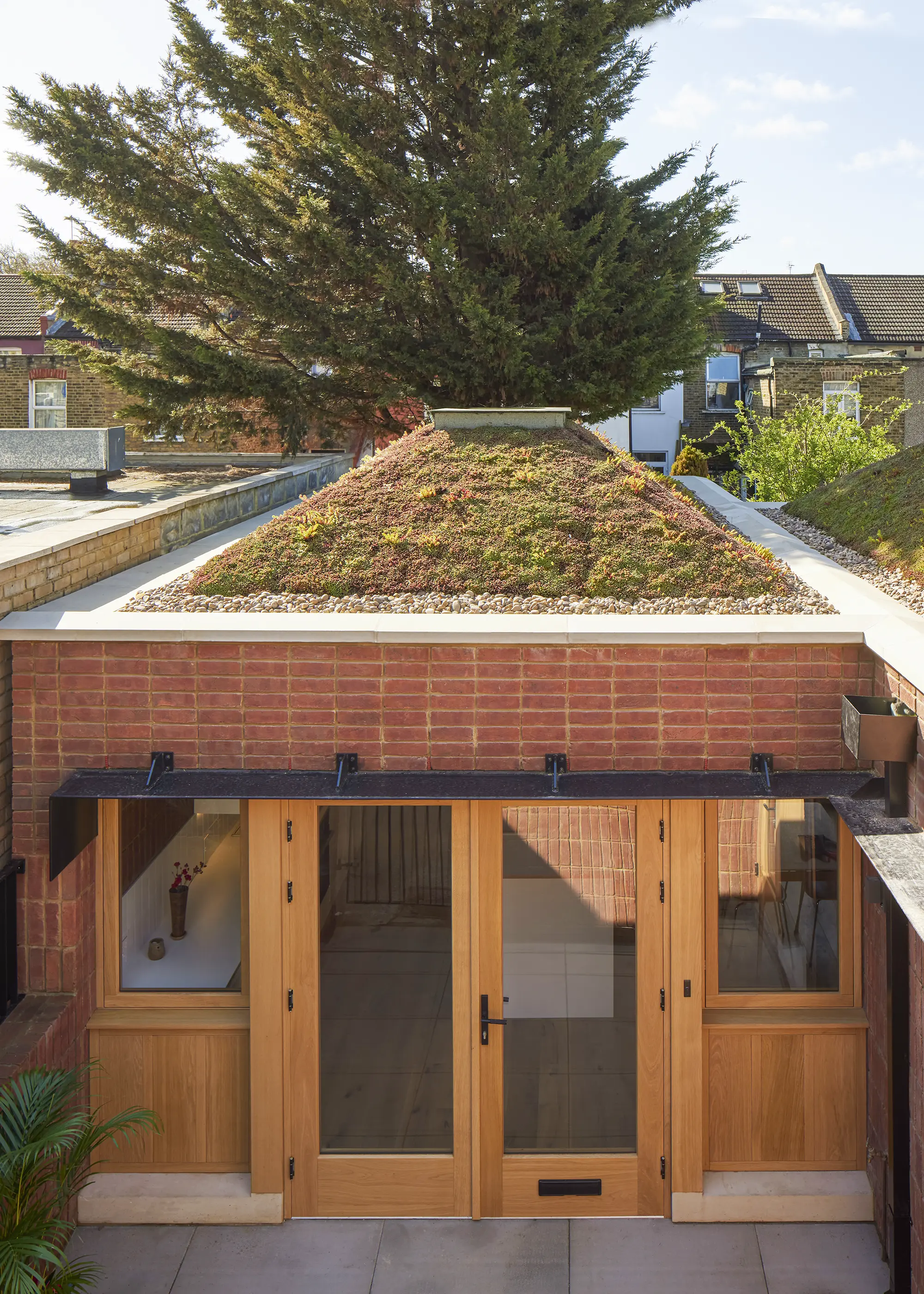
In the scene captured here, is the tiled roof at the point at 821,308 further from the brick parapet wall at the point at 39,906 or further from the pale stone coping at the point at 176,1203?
the pale stone coping at the point at 176,1203

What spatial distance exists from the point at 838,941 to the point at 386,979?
8.39ft

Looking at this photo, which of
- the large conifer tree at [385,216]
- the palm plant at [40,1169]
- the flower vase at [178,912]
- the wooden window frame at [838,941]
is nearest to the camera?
the palm plant at [40,1169]

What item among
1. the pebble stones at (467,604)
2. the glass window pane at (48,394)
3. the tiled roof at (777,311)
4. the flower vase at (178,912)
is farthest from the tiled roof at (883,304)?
the flower vase at (178,912)

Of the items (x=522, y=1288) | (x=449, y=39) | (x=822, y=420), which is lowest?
(x=522, y=1288)

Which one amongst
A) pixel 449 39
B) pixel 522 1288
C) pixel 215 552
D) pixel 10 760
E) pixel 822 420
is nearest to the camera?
pixel 522 1288

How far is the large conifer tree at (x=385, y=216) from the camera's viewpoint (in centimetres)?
1187

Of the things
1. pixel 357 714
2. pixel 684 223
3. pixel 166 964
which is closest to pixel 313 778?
pixel 357 714

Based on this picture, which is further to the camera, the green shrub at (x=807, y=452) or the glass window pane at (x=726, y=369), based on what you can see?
the glass window pane at (x=726, y=369)

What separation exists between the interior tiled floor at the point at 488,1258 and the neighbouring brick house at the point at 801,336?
2616cm

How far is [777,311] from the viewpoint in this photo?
33.6 meters

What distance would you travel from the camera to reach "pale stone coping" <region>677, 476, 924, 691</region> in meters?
4.71

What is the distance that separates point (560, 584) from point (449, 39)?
9.06 metres

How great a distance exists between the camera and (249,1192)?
5727mm

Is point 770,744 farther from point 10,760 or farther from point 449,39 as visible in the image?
point 449,39
